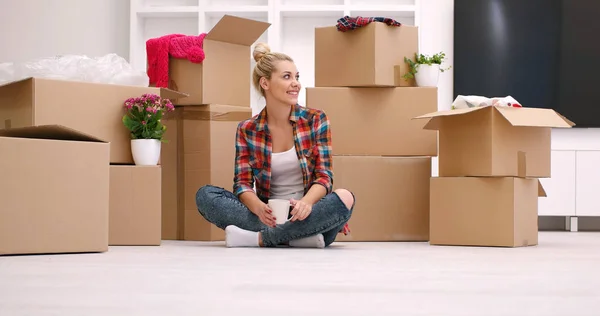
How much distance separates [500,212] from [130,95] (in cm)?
134

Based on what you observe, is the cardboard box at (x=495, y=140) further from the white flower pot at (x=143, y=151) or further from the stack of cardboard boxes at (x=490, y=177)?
the white flower pot at (x=143, y=151)

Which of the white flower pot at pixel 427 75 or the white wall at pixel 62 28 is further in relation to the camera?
the white wall at pixel 62 28

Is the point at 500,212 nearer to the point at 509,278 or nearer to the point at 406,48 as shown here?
the point at 406,48

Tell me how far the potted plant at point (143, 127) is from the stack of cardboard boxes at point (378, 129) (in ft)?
2.28

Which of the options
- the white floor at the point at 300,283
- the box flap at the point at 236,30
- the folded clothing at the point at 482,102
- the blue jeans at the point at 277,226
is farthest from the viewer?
the box flap at the point at 236,30

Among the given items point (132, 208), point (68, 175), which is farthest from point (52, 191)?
point (132, 208)

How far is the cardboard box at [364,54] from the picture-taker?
3.26 meters

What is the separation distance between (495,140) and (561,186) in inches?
64.7

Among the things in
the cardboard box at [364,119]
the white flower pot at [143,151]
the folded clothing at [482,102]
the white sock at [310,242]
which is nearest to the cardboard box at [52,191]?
the white flower pot at [143,151]

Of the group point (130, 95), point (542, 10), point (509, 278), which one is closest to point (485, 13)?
point (542, 10)

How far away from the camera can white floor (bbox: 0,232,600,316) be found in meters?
1.32

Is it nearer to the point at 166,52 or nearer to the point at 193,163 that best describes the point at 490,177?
the point at 193,163

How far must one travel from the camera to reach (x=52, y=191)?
2381mm

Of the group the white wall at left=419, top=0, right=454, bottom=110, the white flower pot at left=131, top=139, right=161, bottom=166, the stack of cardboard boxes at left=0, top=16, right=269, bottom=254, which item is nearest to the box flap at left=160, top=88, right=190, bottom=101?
the stack of cardboard boxes at left=0, top=16, right=269, bottom=254
